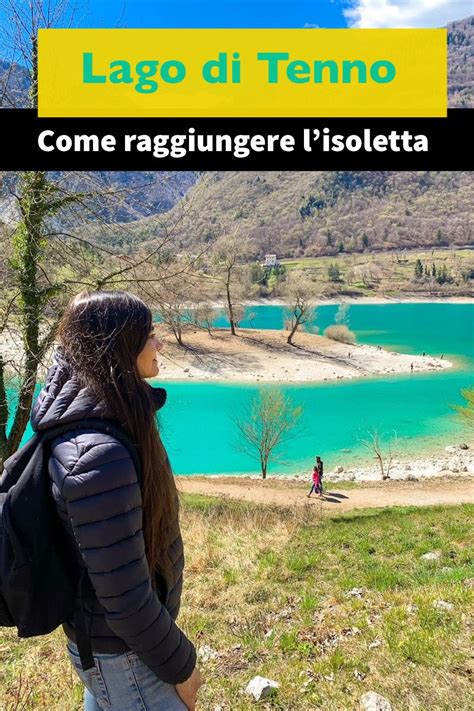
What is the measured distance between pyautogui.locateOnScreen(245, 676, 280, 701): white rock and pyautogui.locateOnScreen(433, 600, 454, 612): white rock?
4.42ft

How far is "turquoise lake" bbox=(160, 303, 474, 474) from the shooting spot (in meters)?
21.9

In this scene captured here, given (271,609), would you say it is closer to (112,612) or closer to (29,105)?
(112,612)

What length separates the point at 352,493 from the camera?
14836 mm

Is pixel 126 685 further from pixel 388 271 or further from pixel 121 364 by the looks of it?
pixel 388 271

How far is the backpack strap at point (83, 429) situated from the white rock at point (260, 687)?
1811 millimetres

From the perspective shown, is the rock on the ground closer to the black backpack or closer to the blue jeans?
the blue jeans

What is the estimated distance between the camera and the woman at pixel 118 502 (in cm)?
117

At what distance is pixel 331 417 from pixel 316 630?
76.3 ft

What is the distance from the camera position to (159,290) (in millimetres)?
5965

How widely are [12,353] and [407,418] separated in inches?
896

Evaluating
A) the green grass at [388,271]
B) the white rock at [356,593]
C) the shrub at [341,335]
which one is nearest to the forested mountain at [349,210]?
the green grass at [388,271]

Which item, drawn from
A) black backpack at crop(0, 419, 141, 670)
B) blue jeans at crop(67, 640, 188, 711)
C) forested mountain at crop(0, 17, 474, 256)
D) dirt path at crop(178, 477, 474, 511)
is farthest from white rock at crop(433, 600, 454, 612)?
forested mountain at crop(0, 17, 474, 256)

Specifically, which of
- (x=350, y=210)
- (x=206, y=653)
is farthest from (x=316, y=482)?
(x=350, y=210)

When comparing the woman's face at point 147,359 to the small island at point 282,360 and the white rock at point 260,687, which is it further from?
the small island at point 282,360
